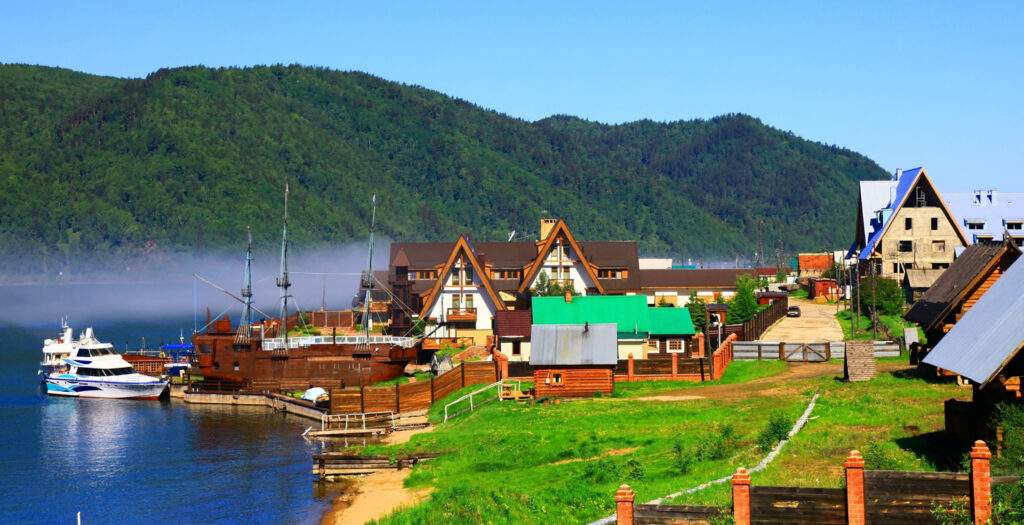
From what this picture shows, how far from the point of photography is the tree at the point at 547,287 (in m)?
94.0

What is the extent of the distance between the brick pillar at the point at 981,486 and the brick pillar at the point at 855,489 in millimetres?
2204

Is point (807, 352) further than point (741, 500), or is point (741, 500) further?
point (807, 352)

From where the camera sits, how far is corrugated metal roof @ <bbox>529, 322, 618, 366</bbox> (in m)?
57.2

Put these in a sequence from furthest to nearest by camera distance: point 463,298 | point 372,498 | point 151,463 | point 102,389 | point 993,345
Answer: point 463,298 < point 102,389 < point 151,463 < point 372,498 < point 993,345

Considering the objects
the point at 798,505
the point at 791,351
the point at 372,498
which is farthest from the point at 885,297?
the point at 798,505

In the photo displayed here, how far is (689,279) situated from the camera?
117 metres

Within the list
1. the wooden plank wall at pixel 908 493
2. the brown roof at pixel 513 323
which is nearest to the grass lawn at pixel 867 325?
the brown roof at pixel 513 323

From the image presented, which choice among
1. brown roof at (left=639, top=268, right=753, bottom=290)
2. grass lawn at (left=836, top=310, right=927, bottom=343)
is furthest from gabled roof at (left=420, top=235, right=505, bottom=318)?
brown roof at (left=639, top=268, right=753, bottom=290)

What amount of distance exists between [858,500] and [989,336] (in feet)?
27.7

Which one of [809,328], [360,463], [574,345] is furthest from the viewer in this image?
[809,328]

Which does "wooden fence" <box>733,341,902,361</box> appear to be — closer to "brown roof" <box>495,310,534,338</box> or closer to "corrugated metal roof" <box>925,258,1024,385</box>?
"brown roof" <box>495,310,534,338</box>

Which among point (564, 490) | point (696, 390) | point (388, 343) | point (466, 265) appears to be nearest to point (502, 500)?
point (564, 490)

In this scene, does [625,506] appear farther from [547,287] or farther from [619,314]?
[547,287]

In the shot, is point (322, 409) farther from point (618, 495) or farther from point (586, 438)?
point (618, 495)
